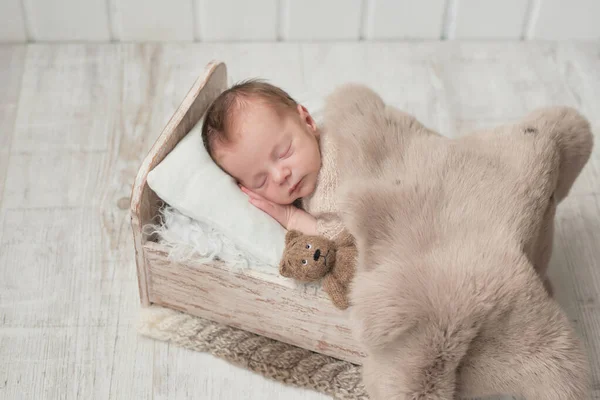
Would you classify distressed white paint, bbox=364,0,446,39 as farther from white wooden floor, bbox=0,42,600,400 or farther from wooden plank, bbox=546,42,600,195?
wooden plank, bbox=546,42,600,195

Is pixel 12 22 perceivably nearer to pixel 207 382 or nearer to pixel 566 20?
pixel 207 382

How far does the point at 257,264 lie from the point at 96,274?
14.5 inches

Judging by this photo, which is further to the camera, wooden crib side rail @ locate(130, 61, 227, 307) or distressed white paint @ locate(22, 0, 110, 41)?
distressed white paint @ locate(22, 0, 110, 41)

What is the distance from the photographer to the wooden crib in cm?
122

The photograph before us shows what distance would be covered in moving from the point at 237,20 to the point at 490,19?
0.63m

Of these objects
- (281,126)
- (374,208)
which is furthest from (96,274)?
(374,208)

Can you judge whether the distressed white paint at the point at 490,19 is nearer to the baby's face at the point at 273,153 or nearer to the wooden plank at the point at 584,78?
the wooden plank at the point at 584,78

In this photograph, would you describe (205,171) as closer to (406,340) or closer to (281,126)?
(281,126)

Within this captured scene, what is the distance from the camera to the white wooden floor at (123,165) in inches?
51.2

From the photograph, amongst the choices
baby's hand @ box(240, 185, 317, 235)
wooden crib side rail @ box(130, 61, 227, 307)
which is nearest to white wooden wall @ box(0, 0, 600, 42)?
wooden crib side rail @ box(130, 61, 227, 307)

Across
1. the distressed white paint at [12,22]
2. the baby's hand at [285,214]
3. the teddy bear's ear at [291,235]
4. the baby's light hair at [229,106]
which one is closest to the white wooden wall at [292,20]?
the distressed white paint at [12,22]

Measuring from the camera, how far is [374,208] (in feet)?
3.50

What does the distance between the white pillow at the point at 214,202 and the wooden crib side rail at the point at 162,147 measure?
16 millimetres

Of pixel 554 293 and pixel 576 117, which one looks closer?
pixel 576 117
